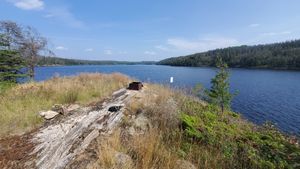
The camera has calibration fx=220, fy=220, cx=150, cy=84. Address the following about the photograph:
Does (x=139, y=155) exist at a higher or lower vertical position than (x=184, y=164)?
higher

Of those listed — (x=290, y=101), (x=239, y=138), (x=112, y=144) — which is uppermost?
(x=112, y=144)

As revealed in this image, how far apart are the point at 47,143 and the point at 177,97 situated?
4.47 m

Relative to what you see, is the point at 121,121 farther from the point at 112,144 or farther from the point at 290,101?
the point at 290,101

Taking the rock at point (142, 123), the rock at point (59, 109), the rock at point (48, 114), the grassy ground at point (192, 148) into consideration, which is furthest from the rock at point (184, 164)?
the rock at point (59, 109)

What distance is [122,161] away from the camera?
2.99m

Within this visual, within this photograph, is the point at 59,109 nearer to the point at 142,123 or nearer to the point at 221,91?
the point at 142,123

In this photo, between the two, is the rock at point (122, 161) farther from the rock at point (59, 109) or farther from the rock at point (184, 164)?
the rock at point (59, 109)

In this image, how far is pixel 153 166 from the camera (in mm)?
2895

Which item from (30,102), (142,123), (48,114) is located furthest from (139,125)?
(30,102)

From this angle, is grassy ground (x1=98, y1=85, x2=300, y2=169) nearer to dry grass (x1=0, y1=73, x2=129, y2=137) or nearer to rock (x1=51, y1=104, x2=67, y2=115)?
rock (x1=51, y1=104, x2=67, y2=115)

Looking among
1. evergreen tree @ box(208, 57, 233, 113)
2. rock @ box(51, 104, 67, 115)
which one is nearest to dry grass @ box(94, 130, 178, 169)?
rock @ box(51, 104, 67, 115)

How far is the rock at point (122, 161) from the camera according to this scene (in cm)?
284

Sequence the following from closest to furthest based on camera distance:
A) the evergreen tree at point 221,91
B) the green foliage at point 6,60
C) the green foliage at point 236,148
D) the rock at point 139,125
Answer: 1. the green foliage at point 236,148
2. the rock at point 139,125
3. the green foliage at point 6,60
4. the evergreen tree at point 221,91

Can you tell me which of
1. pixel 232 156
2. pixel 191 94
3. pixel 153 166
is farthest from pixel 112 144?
pixel 191 94
